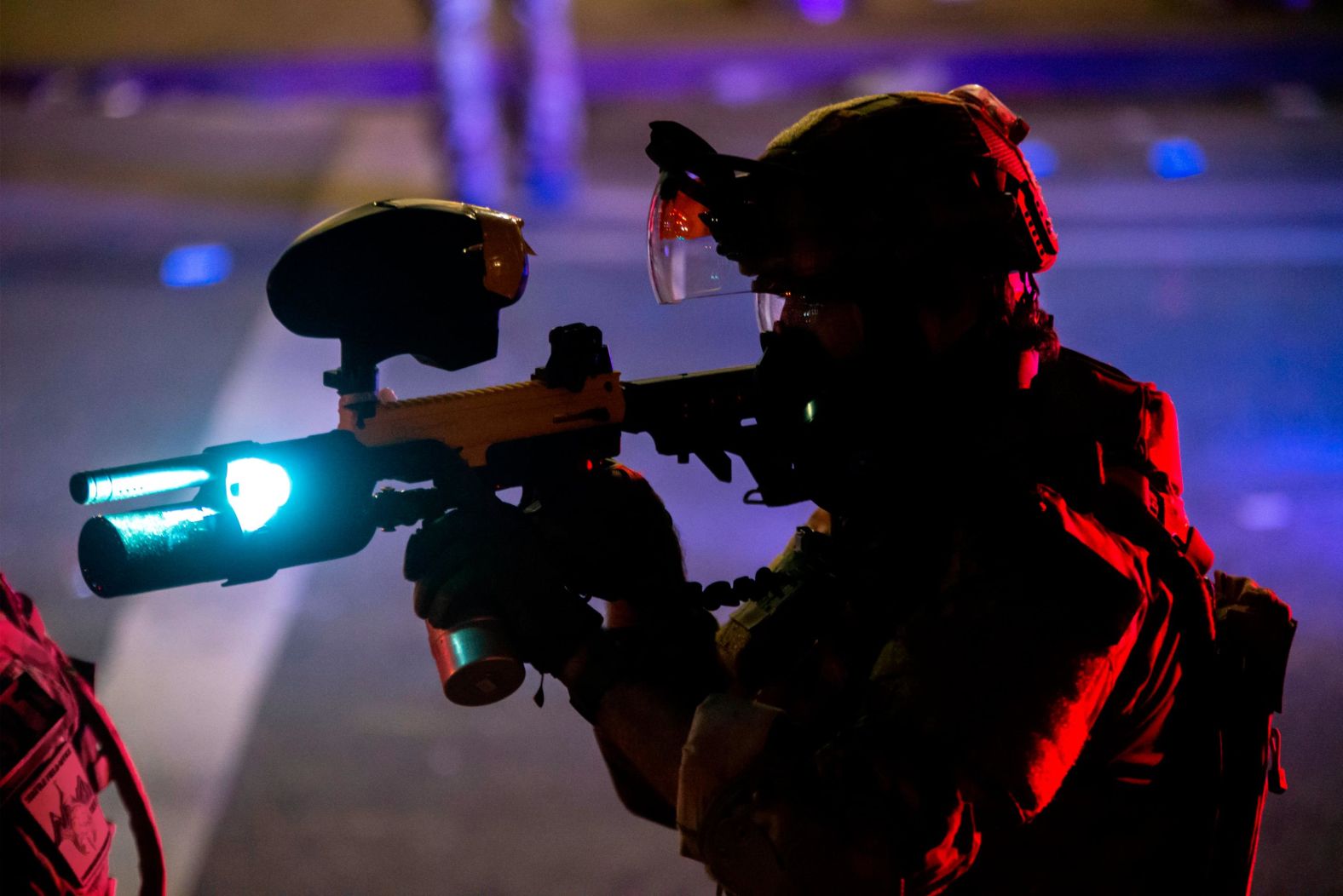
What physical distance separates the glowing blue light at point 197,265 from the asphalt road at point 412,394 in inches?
2.5

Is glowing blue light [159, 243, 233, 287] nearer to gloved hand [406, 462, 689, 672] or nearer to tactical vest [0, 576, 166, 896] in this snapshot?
tactical vest [0, 576, 166, 896]

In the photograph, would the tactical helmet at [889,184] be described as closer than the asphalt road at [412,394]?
Yes

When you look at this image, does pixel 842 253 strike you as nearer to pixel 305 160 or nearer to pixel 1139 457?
pixel 1139 457

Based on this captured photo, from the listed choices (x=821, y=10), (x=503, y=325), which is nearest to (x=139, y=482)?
(x=503, y=325)

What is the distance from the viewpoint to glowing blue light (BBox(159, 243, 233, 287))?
421 cm

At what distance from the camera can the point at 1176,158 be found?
5.64 metres

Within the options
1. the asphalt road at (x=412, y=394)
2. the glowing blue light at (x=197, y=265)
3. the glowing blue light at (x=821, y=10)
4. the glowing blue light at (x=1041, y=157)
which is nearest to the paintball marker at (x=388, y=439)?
the asphalt road at (x=412, y=394)

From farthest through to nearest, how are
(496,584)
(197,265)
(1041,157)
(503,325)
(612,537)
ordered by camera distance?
(1041,157) < (197,265) < (503,325) < (612,537) < (496,584)

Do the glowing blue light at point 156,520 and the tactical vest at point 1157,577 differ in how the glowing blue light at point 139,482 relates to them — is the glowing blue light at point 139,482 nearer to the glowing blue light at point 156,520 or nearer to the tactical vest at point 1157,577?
the glowing blue light at point 156,520

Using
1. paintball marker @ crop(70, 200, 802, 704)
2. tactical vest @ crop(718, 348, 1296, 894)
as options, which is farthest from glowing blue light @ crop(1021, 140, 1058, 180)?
paintball marker @ crop(70, 200, 802, 704)

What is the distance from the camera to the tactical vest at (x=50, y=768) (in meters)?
0.85

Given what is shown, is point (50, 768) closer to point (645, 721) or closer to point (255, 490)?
point (255, 490)

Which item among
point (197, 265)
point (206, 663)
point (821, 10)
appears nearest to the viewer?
point (206, 663)

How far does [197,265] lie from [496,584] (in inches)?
156
